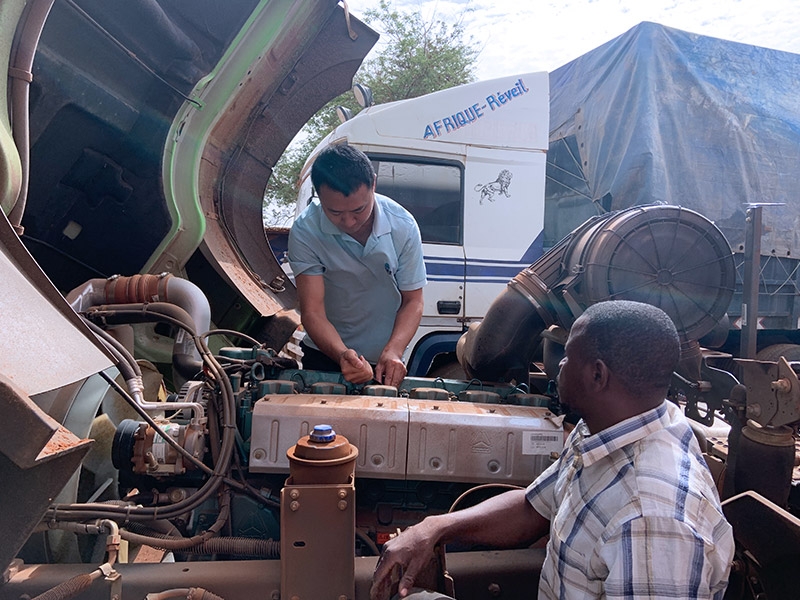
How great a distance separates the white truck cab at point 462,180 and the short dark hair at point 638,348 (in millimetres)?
2828

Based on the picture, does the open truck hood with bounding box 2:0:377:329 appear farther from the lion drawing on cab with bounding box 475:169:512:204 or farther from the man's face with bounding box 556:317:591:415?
the man's face with bounding box 556:317:591:415

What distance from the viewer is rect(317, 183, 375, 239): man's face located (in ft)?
6.77

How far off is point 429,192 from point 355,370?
7.52 ft

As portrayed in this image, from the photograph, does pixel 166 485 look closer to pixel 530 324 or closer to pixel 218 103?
pixel 530 324

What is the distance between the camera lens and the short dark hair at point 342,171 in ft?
6.66

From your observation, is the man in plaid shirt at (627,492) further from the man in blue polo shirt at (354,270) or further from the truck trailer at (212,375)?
the man in blue polo shirt at (354,270)

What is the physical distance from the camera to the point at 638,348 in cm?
107

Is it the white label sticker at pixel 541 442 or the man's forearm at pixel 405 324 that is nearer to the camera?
the white label sticker at pixel 541 442

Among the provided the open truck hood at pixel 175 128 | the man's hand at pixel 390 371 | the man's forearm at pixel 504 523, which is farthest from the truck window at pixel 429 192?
the man's forearm at pixel 504 523

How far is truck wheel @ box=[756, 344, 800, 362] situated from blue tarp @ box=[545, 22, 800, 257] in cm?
78

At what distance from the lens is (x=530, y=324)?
7.13 ft

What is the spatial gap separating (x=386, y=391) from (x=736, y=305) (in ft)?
12.0

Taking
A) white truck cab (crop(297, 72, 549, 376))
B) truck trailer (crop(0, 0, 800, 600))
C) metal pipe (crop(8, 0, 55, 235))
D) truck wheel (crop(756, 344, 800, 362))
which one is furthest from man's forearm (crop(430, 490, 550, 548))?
truck wheel (crop(756, 344, 800, 362))

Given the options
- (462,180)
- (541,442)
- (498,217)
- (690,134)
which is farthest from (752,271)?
(690,134)
